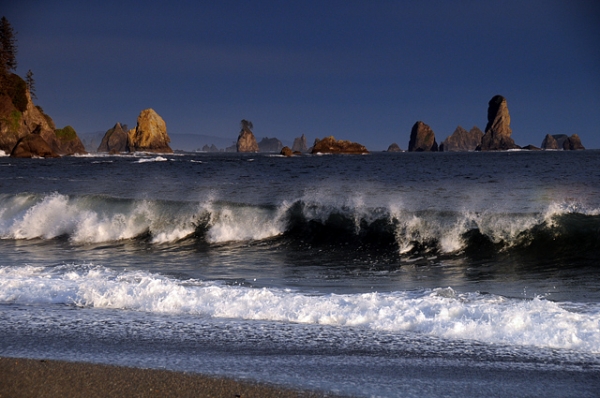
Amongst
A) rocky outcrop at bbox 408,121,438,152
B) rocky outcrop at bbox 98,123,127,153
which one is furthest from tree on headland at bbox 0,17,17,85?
rocky outcrop at bbox 408,121,438,152

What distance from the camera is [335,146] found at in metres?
115

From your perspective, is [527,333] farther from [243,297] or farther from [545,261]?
[545,261]

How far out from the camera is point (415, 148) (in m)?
181

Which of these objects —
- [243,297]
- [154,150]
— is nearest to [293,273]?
[243,297]

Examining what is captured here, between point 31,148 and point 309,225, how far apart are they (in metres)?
67.3

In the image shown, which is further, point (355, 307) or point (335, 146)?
point (335, 146)

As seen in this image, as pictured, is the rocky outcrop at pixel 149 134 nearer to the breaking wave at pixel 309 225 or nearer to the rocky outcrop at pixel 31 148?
the rocky outcrop at pixel 31 148

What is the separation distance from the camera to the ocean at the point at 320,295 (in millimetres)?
4695

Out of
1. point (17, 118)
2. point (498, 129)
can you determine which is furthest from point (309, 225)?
point (498, 129)

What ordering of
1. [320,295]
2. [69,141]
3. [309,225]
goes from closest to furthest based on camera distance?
[320,295] < [309,225] < [69,141]

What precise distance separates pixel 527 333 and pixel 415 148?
180 m

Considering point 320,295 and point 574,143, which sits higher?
point 574,143

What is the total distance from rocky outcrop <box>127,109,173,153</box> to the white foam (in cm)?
12683

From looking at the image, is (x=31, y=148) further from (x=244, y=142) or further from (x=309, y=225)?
(x=244, y=142)
